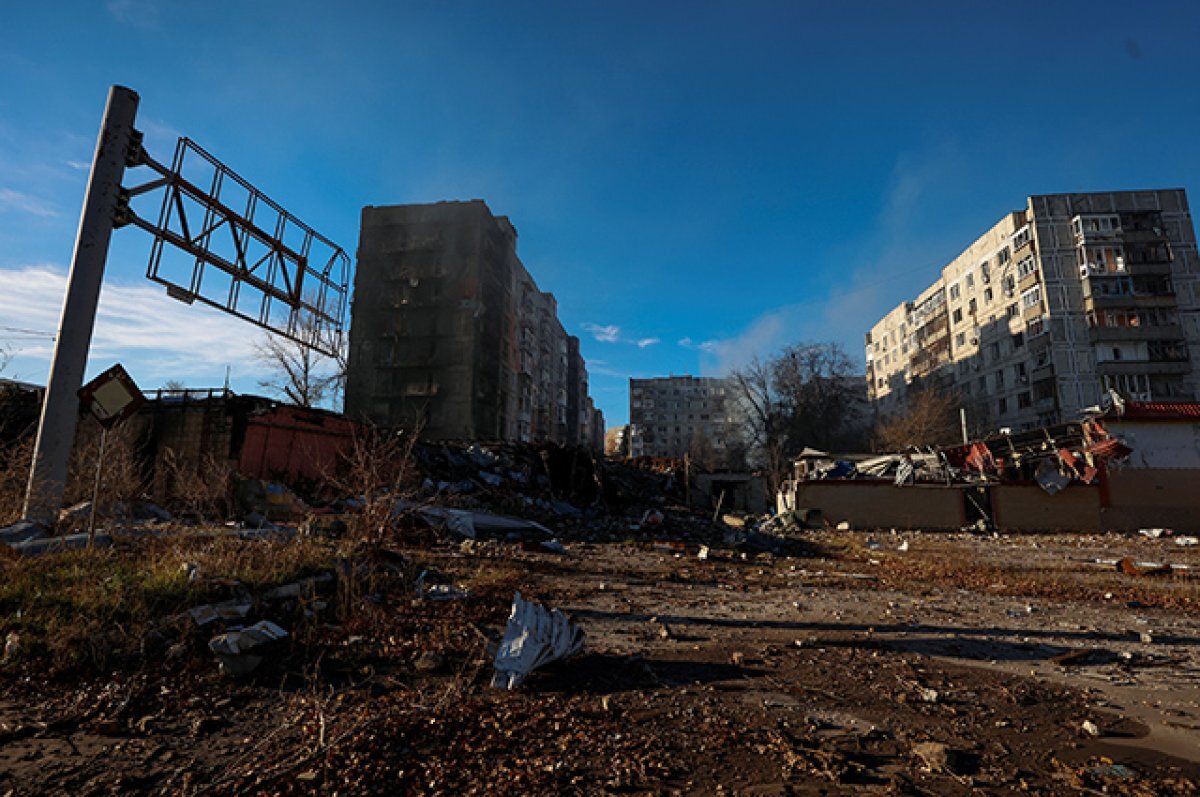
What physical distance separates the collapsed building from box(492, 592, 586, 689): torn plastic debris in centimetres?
1579

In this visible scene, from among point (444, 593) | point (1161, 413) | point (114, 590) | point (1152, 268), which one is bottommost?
point (444, 593)

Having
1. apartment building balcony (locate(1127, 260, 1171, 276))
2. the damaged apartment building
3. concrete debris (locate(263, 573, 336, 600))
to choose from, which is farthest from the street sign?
apartment building balcony (locate(1127, 260, 1171, 276))

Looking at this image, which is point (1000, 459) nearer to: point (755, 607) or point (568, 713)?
point (755, 607)

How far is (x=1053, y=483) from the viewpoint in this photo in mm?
17531

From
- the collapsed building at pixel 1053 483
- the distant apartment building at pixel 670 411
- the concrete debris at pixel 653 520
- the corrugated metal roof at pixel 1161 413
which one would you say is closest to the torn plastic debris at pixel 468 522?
the concrete debris at pixel 653 520

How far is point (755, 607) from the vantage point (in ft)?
20.3

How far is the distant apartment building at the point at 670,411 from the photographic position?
8719 centimetres

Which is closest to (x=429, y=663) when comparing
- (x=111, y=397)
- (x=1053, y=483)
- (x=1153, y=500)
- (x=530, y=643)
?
(x=530, y=643)

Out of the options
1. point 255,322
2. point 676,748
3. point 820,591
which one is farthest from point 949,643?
point 255,322

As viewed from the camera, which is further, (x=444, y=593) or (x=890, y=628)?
(x=444, y=593)

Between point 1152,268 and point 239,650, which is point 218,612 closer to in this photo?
point 239,650

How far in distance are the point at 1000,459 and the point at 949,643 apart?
671 inches

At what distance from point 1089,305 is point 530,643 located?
44.3 metres

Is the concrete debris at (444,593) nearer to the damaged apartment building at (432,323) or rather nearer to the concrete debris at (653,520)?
the concrete debris at (653,520)
